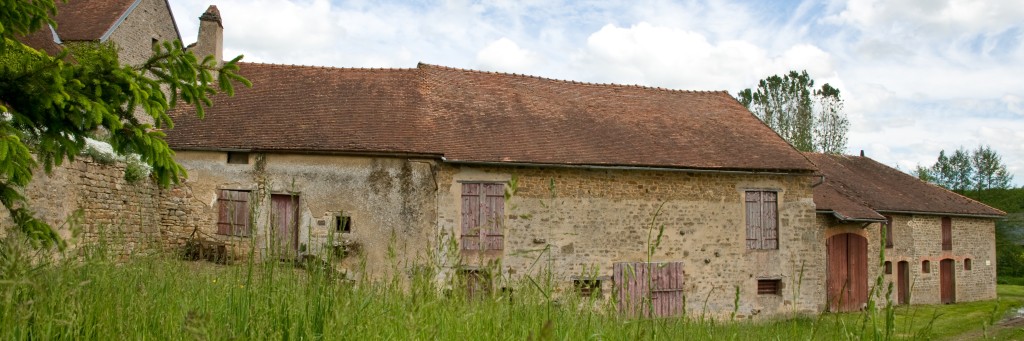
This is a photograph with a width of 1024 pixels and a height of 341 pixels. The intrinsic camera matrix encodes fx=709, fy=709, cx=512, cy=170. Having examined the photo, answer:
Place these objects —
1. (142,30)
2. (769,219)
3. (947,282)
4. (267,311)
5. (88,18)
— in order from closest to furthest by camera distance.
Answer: (267,311), (769,219), (88,18), (142,30), (947,282)

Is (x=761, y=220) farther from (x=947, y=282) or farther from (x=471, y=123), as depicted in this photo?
(x=947, y=282)

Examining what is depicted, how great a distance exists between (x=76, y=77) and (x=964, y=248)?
1106 inches

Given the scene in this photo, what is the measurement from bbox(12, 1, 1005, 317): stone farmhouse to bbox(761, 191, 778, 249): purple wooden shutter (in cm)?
3

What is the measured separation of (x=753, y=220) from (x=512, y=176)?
6.41 meters

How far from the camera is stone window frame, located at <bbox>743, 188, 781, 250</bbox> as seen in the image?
661 inches

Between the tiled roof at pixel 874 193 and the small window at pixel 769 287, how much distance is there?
3.66m

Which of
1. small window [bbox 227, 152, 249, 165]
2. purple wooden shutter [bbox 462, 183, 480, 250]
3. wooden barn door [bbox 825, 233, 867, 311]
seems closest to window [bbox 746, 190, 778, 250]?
wooden barn door [bbox 825, 233, 867, 311]

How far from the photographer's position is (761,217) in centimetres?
1686

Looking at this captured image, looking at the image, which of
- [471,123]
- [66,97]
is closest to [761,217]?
[471,123]

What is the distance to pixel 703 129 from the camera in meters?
18.1

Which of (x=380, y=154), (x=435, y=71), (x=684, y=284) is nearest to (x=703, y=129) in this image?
(x=684, y=284)

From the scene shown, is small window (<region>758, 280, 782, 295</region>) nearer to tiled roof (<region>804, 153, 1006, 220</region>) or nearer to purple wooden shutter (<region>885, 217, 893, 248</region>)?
tiled roof (<region>804, 153, 1006, 220</region>)

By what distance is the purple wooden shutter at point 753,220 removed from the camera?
16.8m

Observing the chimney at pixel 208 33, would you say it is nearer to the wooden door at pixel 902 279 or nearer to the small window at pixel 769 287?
the small window at pixel 769 287
